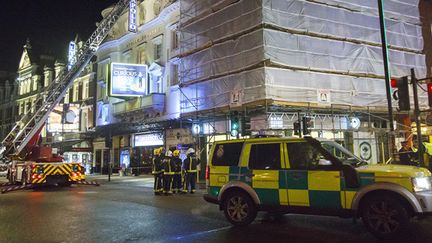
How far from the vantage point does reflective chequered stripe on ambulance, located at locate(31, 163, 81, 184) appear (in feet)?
60.8

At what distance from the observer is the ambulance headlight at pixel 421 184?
21.8 ft

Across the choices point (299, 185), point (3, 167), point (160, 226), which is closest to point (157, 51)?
point (3, 167)

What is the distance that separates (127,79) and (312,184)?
22539 mm

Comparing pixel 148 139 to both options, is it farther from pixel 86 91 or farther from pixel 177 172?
pixel 177 172

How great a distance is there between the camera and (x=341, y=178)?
23.6 ft

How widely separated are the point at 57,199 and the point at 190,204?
5.17m

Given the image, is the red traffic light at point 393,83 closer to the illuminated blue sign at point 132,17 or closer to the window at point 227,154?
the window at point 227,154

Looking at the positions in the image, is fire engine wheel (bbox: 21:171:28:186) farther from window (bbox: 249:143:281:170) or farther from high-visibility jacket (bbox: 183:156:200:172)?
window (bbox: 249:143:281:170)

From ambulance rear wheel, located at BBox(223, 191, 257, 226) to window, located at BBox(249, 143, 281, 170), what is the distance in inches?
27.3

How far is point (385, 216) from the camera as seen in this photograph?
267 inches

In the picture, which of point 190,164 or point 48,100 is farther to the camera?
point 48,100

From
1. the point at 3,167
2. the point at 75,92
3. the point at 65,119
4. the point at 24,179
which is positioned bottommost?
the point at 24,179

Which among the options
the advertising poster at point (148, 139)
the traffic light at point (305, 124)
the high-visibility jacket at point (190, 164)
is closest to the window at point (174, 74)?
the advertising poster at point (148, 139)

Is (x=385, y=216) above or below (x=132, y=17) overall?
below
